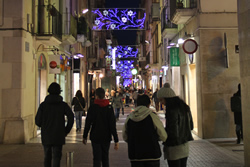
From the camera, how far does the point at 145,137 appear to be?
4984mm

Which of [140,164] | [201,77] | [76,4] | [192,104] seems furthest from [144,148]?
[76,4]

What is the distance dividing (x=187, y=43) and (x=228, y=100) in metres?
2.63

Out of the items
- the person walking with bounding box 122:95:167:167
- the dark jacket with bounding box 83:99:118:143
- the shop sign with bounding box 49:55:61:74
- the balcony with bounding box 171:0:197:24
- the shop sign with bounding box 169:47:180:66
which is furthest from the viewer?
the shop sign with bounding box 169:47:180:66

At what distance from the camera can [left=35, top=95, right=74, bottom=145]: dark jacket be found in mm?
6406

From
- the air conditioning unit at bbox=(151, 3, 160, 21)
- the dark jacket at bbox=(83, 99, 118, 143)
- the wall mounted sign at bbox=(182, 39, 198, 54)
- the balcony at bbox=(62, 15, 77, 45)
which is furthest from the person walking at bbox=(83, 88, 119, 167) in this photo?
the air conditioning unit at bbox=(151, 3, 160, 21)

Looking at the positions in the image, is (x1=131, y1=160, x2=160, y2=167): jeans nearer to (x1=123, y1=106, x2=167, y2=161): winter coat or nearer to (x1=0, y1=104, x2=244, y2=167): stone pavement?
(x1=123, y1=106, x2=167, y2=161): winter coat

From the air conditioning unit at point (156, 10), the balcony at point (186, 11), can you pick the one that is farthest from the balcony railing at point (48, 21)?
the air conditioning unit at point (156, 10)

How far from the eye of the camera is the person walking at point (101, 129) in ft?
21.3

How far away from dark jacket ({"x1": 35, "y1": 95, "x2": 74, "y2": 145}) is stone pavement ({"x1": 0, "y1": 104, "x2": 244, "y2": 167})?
2259mm

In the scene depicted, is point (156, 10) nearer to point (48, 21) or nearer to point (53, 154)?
point (48, 21)

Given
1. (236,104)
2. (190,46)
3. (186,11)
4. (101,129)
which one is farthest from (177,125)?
(186,11)

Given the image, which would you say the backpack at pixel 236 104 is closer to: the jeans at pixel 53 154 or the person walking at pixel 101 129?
the person walking at pixel 101 129

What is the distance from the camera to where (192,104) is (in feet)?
50.8

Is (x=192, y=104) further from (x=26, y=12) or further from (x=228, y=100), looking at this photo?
(x=26, y=12)
